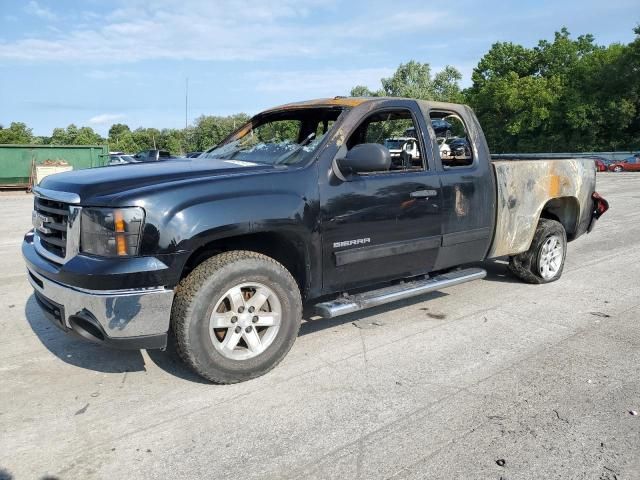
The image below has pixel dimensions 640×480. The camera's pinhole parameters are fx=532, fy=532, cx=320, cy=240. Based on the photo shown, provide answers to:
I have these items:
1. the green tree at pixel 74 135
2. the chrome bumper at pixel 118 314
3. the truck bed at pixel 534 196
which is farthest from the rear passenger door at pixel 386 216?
the green tree at pixel 74 135

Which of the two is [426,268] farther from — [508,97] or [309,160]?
[508,97]

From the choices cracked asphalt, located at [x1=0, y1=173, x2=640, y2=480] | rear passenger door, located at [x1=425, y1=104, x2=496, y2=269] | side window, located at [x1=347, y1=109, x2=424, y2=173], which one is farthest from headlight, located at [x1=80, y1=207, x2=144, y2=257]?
rear passenger door, located at [x1=425, y1=104, x2=496, y2=269]

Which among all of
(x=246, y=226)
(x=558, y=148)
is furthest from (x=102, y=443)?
(x=558, y=148)

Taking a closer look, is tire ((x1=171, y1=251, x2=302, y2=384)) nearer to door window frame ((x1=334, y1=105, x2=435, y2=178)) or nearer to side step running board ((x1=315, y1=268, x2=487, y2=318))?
side step running board ((x1=315, y1=268, x2=487, y2=318))

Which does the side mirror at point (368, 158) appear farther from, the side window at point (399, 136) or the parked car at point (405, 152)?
the parked car at point (405, 152)

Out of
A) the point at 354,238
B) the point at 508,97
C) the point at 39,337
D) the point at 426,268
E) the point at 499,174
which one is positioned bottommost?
the point at 39,337

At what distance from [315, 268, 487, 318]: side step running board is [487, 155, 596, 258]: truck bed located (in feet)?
1.96

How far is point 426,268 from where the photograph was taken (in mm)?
4629

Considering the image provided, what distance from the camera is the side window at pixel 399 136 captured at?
454 centimetres

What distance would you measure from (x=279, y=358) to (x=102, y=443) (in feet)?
4.06

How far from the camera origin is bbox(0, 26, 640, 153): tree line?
5072cm

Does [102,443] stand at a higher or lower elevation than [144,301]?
lower

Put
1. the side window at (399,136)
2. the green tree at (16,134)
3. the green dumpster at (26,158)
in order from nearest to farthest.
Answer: the side window at (399,136), the green dumpster at (26,158), the green tree at (16,134)

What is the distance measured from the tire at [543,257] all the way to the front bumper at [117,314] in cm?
420
